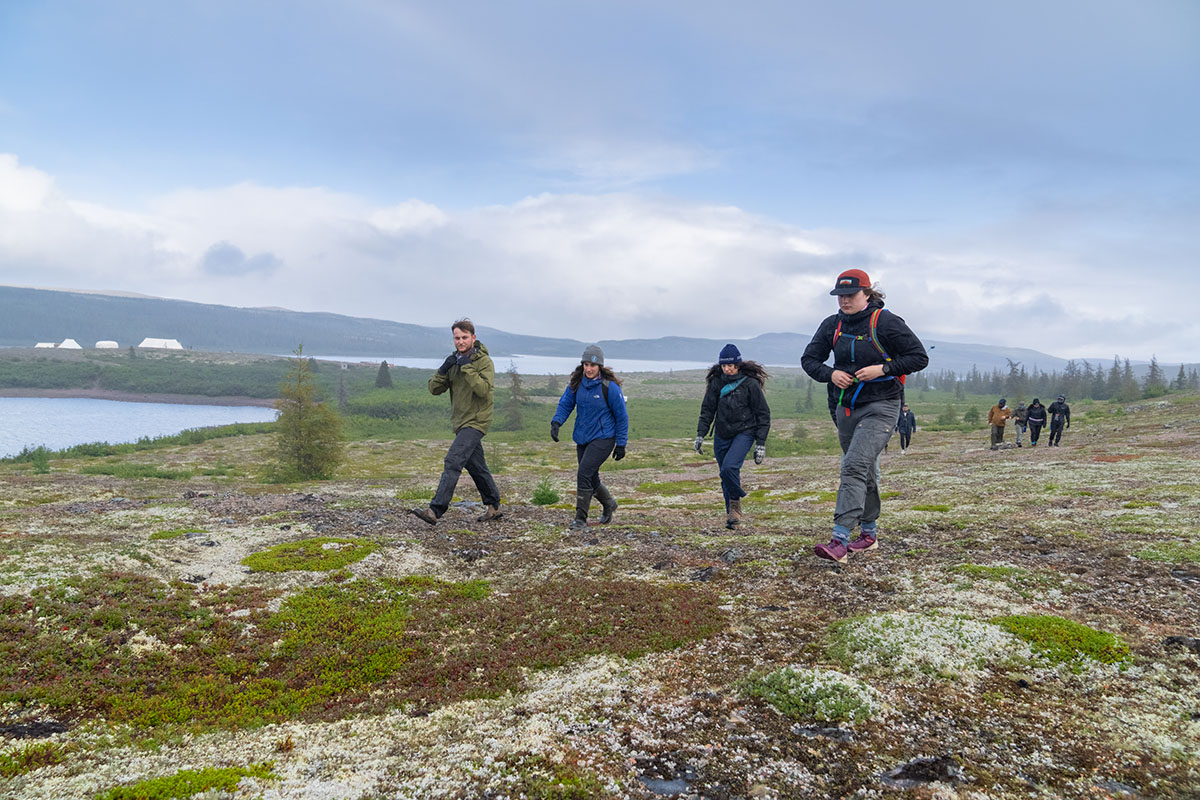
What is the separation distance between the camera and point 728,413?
1134 centimetres

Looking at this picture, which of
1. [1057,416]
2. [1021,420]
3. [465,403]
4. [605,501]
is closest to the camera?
[465,403]

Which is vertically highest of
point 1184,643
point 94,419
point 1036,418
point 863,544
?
point 1036,418

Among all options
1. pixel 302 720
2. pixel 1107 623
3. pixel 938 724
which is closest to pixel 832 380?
pixel 1107 623

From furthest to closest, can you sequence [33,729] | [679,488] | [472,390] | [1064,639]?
[679,488], [472,390], [1064,639], [33,729]

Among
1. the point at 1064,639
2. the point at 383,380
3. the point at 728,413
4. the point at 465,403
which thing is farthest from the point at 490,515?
the point at 383,380

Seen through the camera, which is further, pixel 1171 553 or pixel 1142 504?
pixel 1142 504

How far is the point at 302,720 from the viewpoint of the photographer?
4523 millimetres

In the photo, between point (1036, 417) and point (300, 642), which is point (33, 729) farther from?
point (1036, 417)

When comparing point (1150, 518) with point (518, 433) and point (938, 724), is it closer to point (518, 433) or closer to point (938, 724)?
point (938, 724)

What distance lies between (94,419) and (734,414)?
128728 millimetres

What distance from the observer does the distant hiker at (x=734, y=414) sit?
1121 cm

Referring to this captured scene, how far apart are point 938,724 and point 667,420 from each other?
97.3 metres

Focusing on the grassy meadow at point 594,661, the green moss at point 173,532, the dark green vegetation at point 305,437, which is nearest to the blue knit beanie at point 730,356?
the grassy meadow at point 594,661

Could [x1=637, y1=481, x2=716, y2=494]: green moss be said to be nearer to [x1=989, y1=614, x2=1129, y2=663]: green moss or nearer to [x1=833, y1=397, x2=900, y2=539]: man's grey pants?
[x1=833, y1=397, x2=900, y2=539]: man's grey pants
